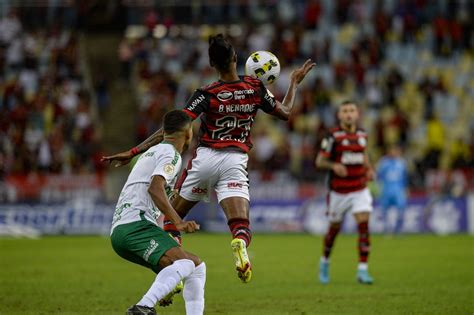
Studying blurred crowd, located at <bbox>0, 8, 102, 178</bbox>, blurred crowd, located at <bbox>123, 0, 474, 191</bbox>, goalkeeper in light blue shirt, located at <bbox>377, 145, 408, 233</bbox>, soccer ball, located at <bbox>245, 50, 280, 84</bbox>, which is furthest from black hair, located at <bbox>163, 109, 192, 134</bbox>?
blurred crowd, located at <bbox>0, 8, 102, 178</bbox>

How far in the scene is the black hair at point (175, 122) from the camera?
838 centimetres

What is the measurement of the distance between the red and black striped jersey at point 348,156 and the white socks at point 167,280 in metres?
6.39

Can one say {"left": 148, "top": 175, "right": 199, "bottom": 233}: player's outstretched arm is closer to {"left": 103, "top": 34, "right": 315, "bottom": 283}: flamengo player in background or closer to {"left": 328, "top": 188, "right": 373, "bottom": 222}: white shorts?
{"left": 103, "top": 34, "right": 315, "bottom": 283}: flamengo player in background

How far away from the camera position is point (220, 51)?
960 centimetres

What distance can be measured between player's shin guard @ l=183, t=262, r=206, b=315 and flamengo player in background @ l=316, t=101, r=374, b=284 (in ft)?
19.2

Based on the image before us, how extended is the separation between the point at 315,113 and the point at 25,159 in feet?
31.1

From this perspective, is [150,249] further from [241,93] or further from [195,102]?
[241,93]

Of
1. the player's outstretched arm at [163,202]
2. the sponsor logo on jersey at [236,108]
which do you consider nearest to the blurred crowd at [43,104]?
the sponsor logo on jersey at [236,108]

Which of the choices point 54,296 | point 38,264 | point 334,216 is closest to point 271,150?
point 38,264

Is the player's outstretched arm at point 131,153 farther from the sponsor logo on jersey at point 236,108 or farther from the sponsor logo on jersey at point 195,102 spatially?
the sponsor logo on jersey at point 236,108

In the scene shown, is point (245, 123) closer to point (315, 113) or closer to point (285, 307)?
point (285, 307)

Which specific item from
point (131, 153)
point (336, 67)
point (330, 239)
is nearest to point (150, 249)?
point (131, 153)

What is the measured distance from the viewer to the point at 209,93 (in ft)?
32.1

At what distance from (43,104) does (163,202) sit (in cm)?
2441
